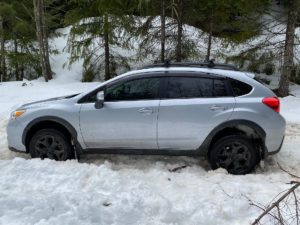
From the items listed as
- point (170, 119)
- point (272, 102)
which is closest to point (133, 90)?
point (170, 119)

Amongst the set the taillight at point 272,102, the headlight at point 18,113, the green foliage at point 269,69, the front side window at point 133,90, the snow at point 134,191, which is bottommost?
the snow at point 134,191

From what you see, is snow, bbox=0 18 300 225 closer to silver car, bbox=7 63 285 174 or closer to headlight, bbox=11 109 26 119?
silver car, bbox=7 63 285 174

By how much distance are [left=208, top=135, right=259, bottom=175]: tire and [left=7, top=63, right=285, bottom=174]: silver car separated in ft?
0.05

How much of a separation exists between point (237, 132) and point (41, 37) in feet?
40.0

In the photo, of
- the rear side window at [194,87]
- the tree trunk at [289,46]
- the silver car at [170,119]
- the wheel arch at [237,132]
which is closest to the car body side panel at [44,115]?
the silver car at [170,119]

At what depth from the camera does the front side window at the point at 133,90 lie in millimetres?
5984

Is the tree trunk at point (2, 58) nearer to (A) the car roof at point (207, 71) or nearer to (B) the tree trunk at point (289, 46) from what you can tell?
(B) the tree trunk at point (289, 46)

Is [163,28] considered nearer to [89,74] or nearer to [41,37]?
[89,74]

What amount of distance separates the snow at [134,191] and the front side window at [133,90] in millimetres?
1126

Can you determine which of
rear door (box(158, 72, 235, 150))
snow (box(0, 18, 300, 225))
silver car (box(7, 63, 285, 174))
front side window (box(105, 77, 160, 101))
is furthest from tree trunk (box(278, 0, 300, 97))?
front side window (box(105, 77, 160, 101))

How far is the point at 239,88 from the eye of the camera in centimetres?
585

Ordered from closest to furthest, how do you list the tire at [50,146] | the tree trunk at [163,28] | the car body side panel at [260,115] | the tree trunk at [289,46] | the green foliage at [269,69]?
the car body side panel at [260,115], the tire at [50,146], the tree trunk at [289,46], the tree trunk at [163,28], the green foliage at [269,69]

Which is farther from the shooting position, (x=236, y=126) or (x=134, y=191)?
(x=236, y=126)

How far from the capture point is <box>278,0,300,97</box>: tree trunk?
1129 centimetres
